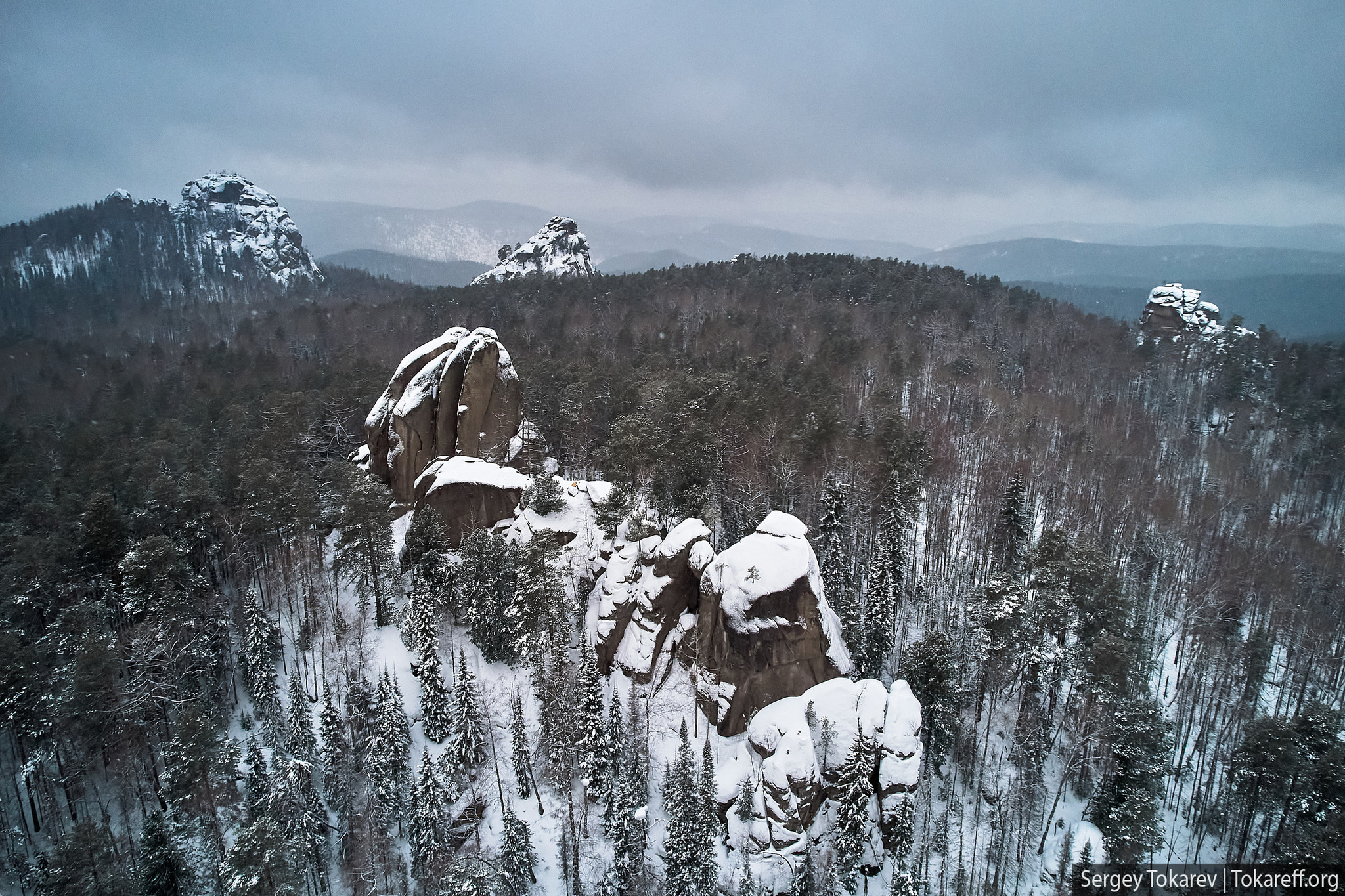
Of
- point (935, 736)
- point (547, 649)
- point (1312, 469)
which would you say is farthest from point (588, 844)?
point (1312, 469)

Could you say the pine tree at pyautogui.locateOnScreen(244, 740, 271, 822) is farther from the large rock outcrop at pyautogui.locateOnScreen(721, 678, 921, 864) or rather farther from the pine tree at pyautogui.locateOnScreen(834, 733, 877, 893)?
the pine tree at pyautogui.locateOnScreen(834, 733, 877, 893)

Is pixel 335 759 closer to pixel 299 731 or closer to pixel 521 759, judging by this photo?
pixel 299 731

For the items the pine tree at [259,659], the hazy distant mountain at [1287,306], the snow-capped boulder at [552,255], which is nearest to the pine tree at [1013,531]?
the pine tree at [259,659]

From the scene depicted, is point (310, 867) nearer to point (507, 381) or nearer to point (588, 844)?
point (588, 844)

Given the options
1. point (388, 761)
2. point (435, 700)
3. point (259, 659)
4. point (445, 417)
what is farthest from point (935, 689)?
point (445, 417)

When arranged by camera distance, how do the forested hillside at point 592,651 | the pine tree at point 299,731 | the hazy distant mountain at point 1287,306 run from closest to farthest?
the forested hillside at point 592,651, the pine tree at point 299,731, the hazy distant mountain at point 1287,306

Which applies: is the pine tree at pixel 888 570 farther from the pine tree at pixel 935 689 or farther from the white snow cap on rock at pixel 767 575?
the pine tree at pixel 935 689

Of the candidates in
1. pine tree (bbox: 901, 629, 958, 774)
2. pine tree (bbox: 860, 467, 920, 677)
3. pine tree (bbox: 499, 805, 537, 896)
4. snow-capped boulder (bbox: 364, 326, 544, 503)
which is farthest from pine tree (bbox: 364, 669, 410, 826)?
pine tree (bbox: 901, 629, 958, 774)
